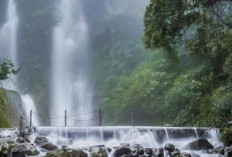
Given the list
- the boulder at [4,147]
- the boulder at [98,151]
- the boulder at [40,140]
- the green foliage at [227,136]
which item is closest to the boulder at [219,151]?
the green foliage at [227,136]

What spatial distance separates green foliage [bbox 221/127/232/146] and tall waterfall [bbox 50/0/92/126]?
14.9m

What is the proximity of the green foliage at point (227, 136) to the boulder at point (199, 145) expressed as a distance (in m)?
0.74

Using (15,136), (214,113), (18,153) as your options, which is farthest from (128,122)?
(18,153)

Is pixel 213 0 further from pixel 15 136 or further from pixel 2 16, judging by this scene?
pixel 2 16

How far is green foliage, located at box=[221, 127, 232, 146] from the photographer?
15.0 metres

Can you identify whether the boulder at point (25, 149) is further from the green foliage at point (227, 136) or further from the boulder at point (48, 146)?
the green foliage at point (227, 136)

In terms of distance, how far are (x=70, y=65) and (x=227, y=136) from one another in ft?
78.7

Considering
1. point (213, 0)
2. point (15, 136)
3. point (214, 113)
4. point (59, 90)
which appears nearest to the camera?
point (213, 0)

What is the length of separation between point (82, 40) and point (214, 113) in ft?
76.3

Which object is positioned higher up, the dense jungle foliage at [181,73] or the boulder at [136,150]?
the dense jungle foliage at [181,73]

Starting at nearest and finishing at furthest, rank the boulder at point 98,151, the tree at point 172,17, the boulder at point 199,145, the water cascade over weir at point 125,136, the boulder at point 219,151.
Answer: the tree at point 172,17, the boulder at point 98,151, the boulder at point 219,151, the boulder at point 199,145, the water cascade over weir at point 125,136

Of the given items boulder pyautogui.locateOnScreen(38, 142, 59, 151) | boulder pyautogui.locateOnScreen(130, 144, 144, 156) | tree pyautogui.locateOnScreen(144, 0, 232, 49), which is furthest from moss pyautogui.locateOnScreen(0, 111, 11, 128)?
tree pyautogui.locateOnScreen(144, 0, 232, 49)

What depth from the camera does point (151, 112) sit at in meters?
25.3

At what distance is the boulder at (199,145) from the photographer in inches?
578
